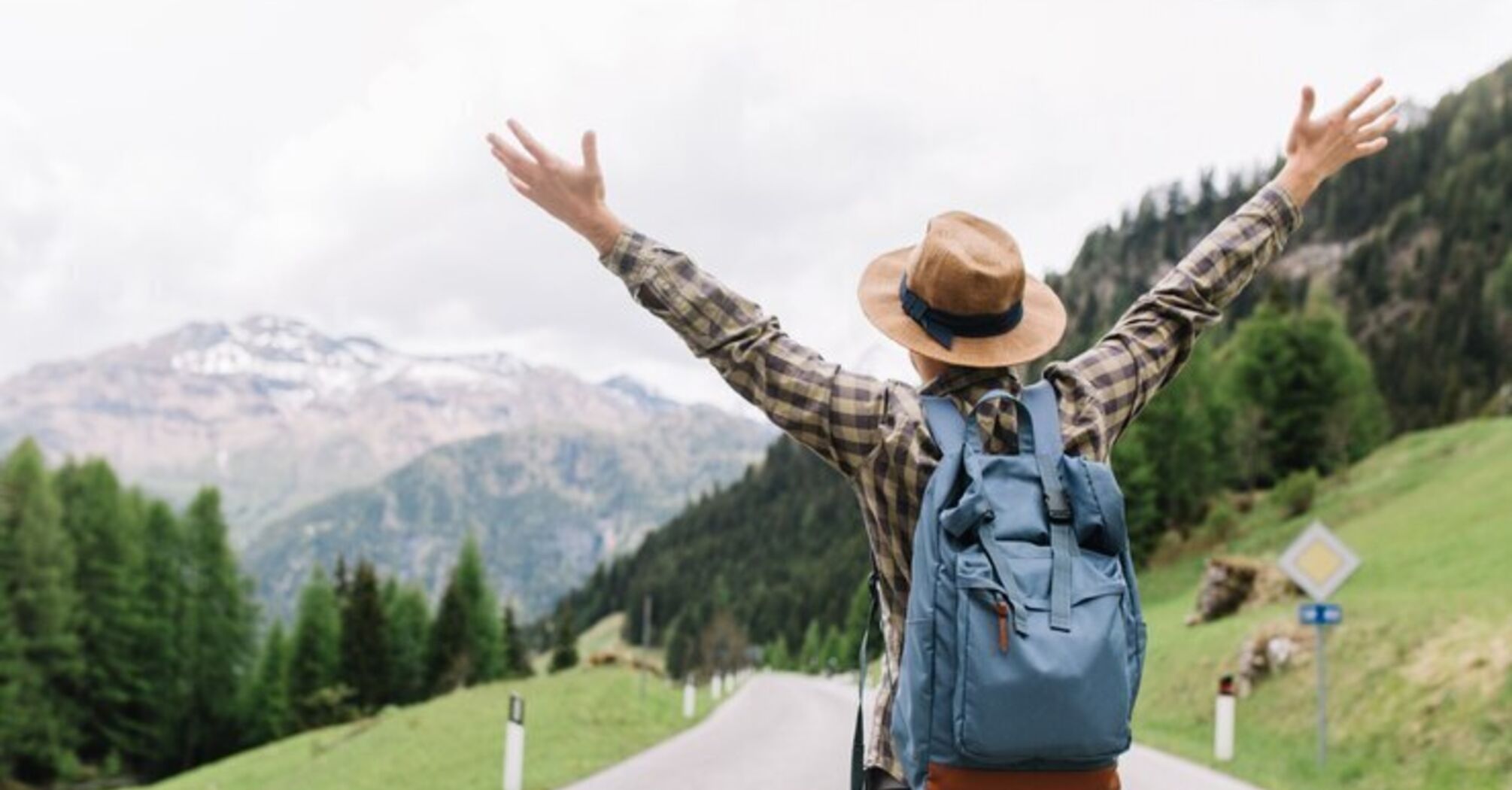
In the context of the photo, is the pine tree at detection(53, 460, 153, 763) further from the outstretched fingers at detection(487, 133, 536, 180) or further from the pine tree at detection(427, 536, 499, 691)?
the outstretched fingers at detection(487, 133, 536, 180)

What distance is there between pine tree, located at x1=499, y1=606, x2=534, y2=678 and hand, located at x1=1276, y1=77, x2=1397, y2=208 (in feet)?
266

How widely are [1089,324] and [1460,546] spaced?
459 feet

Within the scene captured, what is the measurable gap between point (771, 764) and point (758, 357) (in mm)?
13660

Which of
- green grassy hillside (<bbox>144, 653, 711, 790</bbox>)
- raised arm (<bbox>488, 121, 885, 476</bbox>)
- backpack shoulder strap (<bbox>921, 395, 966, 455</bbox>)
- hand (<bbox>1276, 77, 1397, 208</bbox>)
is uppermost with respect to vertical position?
hand (<bbox>1276, 77, 1397, 208</bbox>)

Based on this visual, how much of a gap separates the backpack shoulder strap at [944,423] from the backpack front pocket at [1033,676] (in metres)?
0.27

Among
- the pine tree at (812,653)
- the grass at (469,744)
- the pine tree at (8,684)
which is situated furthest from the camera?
the pine tree at (812,653)

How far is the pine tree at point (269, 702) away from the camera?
63750mm

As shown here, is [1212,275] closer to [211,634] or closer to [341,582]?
[211,634]

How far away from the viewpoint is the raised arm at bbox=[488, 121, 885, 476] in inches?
106

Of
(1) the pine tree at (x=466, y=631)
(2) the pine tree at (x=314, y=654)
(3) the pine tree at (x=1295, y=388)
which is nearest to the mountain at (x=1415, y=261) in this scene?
(3) the pine tree at (x=1295, y=388)

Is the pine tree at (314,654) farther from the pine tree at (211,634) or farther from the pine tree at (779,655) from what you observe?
the pine tree at (779,655)

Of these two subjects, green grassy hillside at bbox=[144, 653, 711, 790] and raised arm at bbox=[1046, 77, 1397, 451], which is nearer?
raised arm at bbox=[1046, 77, 1397, 451]

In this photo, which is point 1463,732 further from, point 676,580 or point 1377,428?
point 676,580

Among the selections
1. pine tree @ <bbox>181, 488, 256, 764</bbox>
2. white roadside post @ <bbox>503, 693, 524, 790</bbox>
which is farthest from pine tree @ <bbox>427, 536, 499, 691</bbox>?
white roadside post @ <bbox>503, 693, 524, 790</bbox>
